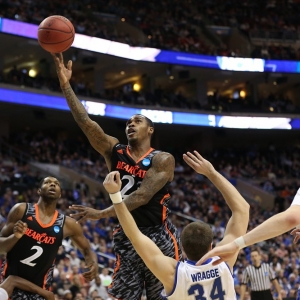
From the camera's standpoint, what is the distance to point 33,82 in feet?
86.0

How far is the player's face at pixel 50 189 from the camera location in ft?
21.7

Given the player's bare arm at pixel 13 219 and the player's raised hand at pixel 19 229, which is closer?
the player's raised hand at pixel 19 229

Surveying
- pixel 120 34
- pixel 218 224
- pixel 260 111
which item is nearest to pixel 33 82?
pixel 120 34

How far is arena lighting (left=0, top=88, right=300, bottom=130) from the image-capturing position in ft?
82.3

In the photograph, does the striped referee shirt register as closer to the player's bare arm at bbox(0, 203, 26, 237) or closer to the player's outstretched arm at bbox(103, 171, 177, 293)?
the player's bare arm at bbox(0, 203, 26, 237)

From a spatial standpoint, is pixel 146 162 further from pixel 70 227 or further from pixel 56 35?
pixel 56 35

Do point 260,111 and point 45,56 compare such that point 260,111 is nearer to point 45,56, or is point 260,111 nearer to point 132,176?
point 45,56

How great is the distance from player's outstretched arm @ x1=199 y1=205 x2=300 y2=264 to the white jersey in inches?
4.4

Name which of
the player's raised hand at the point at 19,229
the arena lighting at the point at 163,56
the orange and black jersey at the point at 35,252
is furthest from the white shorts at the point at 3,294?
the arena lighting at the point at 163,56

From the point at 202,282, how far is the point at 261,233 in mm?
455

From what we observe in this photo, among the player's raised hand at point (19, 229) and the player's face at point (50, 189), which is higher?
the player's face at point (50, 189)

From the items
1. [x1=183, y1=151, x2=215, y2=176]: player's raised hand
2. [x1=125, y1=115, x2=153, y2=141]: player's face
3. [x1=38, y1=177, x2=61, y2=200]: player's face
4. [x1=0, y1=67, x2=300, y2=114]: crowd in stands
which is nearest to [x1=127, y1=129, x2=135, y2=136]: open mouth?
[x1=125, y1=115, x2=153, y2=141]: player's face

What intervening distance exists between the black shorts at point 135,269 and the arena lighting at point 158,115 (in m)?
20.0

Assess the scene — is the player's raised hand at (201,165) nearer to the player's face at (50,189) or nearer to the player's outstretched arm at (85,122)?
the player's outstretched arm at (85,122)
